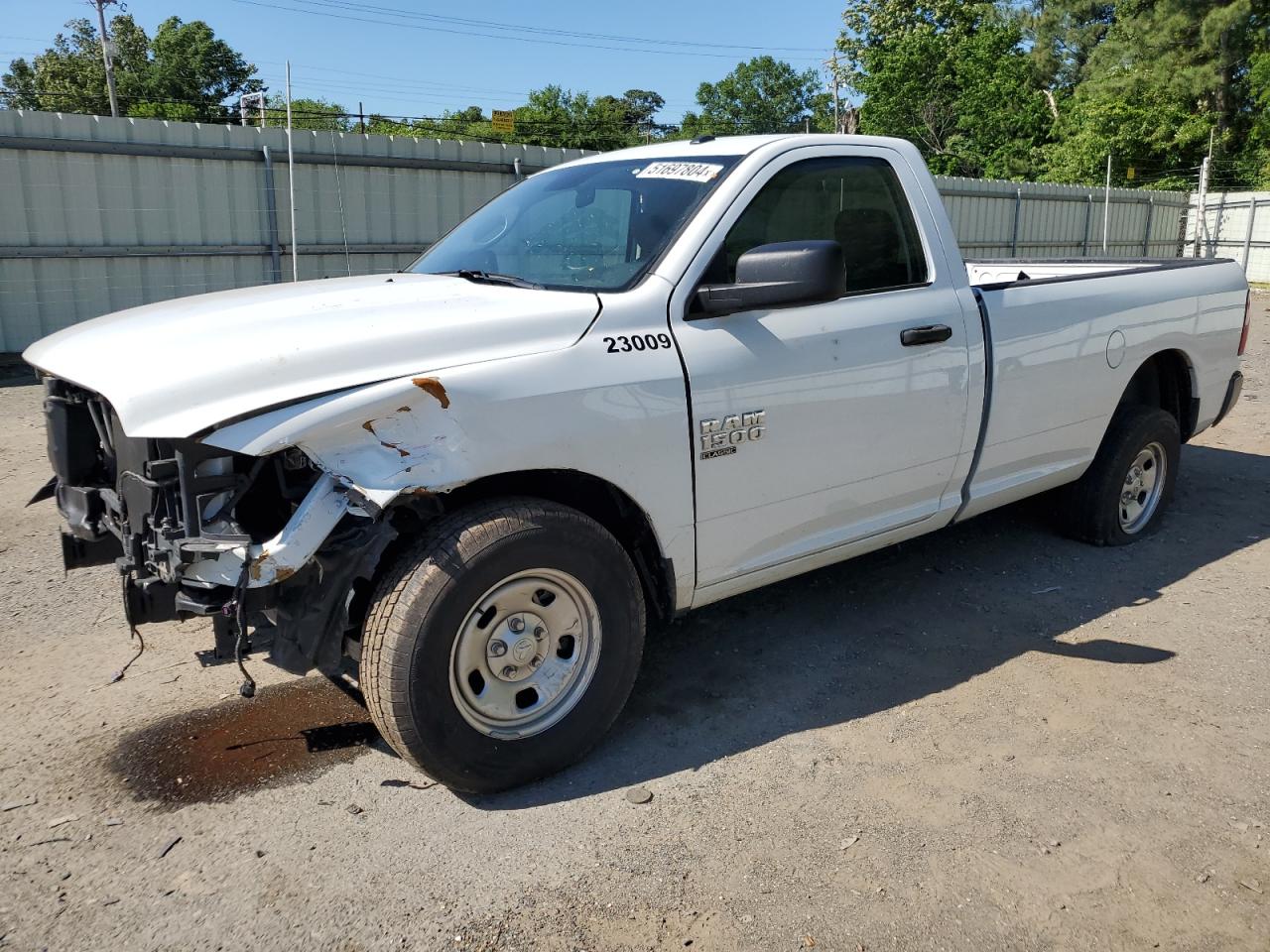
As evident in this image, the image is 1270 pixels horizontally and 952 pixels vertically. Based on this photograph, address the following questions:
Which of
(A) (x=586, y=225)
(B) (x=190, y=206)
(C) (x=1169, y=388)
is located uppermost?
(B) (x=190, y=206)

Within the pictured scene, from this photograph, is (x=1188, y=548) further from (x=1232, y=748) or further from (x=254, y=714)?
(x=254, y=714)

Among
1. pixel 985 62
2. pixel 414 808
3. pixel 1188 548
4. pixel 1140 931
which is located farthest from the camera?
pixel 985 62

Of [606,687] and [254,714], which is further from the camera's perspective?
[254,714]

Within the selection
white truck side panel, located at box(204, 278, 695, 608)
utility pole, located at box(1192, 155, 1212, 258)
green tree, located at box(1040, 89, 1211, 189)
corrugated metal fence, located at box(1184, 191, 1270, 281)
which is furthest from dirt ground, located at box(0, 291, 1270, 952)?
green tree, located at box(1040, 89, 1211, 189)

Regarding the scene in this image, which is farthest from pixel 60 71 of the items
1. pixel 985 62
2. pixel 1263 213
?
pixel 1263 213

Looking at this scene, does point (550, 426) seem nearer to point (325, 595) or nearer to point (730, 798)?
point (325, 595)

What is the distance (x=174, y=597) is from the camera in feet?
9.77

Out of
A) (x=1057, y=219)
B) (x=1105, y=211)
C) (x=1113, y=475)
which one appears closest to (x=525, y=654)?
(x=1113, y=475)

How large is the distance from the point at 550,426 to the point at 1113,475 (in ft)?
12.0

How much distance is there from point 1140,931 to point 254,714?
2.97 m

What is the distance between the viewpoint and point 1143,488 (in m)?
5.86

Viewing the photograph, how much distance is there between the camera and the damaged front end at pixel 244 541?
2.82 meters

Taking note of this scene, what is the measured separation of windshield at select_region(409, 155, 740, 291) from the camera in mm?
3662

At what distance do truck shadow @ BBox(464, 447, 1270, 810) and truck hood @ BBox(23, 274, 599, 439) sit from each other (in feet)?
4.72
